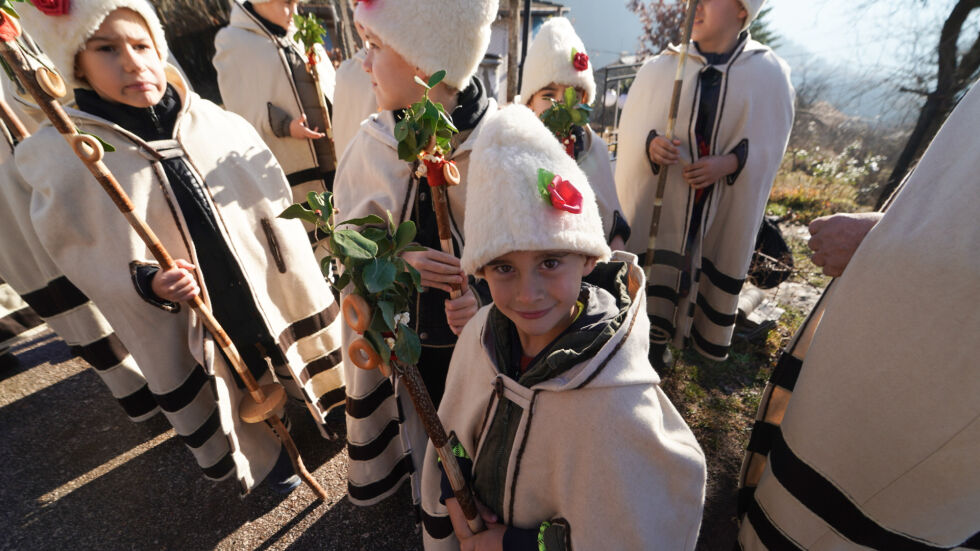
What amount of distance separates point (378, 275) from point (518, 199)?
422 millimetres

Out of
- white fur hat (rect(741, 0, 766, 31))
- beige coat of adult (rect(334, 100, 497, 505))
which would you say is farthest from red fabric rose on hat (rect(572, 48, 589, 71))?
beige coat of adult (rect(334, 100, 497, 505))

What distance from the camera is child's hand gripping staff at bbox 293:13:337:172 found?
3.56 m

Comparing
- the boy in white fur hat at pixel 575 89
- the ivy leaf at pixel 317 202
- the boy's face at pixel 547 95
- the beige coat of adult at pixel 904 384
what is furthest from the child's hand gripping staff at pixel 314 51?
the beige coat of adult at pixel 904 384

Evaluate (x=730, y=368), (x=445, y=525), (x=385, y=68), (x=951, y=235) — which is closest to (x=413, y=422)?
(x=445, y=525)

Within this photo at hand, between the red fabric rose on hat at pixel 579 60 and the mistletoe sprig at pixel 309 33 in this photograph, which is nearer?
the red fabric rose on hat at pixel 579 60

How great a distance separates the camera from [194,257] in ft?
6.80

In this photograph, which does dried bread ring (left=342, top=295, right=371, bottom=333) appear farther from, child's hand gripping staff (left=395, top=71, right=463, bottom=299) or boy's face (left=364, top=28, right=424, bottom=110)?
boy's face (left=364, top=28, right=424, bottom=110)

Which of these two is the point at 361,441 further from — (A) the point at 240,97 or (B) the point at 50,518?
(A) the point at 240,97

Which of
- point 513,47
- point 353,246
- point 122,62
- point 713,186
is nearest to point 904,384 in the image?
point 353,246

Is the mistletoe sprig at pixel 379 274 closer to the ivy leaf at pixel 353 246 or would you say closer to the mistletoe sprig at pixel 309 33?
the ivy leaf at pixel 353 246

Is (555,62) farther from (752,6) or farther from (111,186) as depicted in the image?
(111,186)

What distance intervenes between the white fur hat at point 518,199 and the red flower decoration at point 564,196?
0.03m

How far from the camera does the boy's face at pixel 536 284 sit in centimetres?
122

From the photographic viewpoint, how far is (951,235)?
3.55 ft
